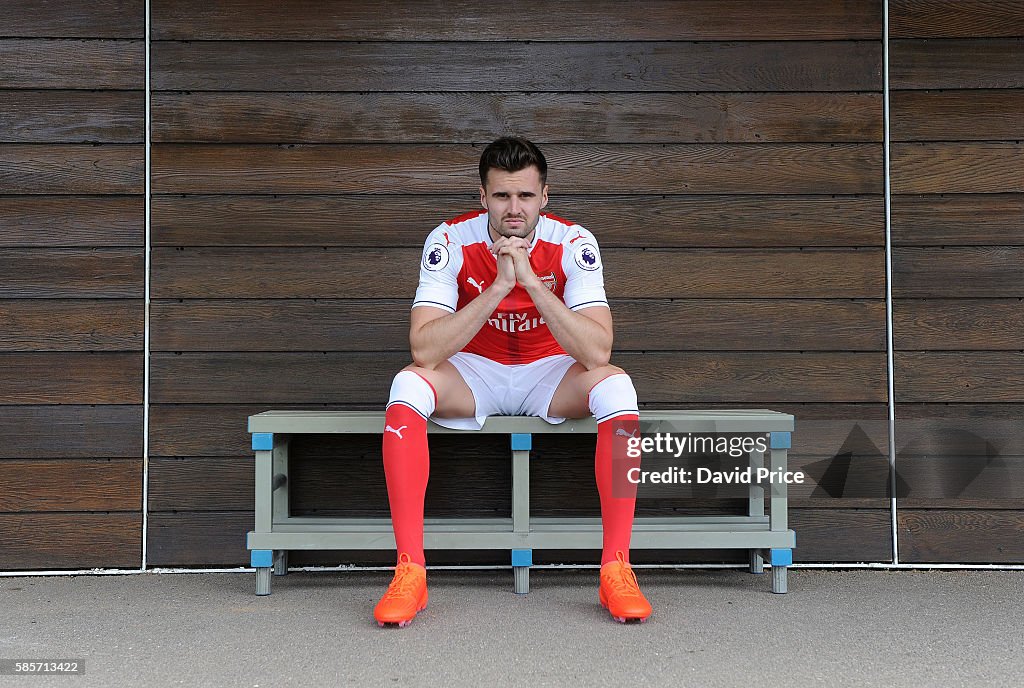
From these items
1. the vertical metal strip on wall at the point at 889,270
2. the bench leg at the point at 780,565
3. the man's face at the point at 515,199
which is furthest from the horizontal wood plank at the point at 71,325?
the vertical metal strip on wall at the point at 889,270

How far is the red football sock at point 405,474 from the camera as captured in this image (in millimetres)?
2133

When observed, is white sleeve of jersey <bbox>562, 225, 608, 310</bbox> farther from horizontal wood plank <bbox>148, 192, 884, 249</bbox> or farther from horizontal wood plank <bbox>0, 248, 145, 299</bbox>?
horizontal wood plank <bbox>0, 248, 145, 299</bbox>

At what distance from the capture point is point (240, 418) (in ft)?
8.82

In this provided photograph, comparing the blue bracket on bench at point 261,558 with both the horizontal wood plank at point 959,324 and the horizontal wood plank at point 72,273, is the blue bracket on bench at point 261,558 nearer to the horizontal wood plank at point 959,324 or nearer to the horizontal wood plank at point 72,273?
the horizontal wood plank at point 72,273

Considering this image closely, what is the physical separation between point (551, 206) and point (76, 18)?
1508mm

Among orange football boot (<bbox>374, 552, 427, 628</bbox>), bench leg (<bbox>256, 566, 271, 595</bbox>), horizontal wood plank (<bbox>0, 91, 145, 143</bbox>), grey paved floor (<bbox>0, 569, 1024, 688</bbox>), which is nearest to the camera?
grey paved floor (<bbox>0, 569, 1024, 688</bbox>)

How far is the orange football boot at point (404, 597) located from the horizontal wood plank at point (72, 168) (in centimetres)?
142

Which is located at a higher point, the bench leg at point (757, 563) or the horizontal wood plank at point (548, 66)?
the horizontal wood plank at point (548, 66)

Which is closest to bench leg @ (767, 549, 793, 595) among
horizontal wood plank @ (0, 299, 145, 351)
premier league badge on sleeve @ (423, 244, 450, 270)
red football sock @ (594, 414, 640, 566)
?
red football sock @ (594, 414, 640, 566)

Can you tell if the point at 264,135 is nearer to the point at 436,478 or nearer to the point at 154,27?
the point at 154,27

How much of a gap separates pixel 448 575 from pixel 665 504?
68 centimetres

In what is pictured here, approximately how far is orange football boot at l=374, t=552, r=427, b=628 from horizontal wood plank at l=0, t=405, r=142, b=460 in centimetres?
105

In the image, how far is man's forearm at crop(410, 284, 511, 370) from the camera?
7.22 ft

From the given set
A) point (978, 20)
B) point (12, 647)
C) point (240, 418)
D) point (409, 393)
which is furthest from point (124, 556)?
point (978, 20)
